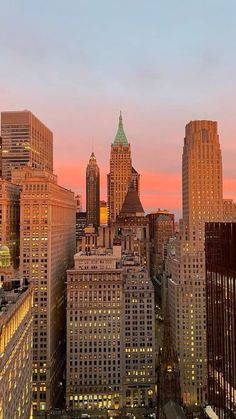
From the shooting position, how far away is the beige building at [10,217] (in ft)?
543

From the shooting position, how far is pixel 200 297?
169500mm

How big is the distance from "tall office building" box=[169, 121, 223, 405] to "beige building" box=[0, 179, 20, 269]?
64.9 meters

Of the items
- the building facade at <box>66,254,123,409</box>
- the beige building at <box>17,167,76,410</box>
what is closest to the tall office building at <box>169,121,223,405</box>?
the building facade at <box>66,254,123,409</box>

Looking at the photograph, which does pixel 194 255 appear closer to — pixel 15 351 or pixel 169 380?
pixel 169 380

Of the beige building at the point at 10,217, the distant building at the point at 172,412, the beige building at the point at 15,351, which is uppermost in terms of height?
the beige building at the point at 10,217

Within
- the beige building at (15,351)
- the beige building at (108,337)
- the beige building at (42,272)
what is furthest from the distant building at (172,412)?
the beige building at (42,272)

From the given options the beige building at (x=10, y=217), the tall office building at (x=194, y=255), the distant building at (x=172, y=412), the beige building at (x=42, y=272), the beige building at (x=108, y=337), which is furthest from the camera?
the beige building at (x=10, y=217)

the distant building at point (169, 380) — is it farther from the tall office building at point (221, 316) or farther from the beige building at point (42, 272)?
the beige building at point (42, 272)

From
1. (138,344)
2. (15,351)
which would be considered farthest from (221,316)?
(138,344)

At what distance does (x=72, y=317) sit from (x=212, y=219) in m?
68.6

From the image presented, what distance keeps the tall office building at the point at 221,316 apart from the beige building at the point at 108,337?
53574 millimetres

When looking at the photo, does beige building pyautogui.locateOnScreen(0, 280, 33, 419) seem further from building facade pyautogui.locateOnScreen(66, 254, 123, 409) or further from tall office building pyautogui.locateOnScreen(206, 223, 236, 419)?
building facade pyautogui.locateOnScreen(66, 254, 123, 409)

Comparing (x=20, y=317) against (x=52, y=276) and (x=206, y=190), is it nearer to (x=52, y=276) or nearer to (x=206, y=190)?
(x=52, y=276)

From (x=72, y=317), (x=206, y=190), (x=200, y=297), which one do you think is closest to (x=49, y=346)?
(x=72, y=317)
